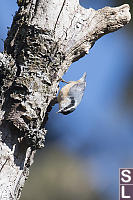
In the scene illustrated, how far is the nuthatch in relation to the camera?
3.81 ft

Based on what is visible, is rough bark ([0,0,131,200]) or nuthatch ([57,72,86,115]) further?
nuthatch ([57,72,86,115])

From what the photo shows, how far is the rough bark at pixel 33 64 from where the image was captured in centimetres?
98

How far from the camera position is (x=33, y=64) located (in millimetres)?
1066

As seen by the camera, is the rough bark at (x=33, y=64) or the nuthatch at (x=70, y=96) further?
the nuthatch at (x=70, y=96)

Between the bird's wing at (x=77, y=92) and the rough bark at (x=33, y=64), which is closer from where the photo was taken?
the rough bark at (x=33, y=64)

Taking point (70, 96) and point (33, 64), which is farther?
point (70, 96)

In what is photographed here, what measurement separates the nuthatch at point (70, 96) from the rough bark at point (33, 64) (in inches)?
2.2

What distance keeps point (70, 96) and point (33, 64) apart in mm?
223

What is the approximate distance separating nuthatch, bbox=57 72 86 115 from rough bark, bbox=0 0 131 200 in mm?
55

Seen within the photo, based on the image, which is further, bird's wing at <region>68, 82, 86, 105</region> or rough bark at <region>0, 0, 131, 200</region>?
bird's wing at <region>68, 82, 86, 105</region>

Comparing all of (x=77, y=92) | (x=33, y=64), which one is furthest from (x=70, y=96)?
(x=33, y=64)

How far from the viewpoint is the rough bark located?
975mm

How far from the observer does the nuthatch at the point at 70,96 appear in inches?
45.7

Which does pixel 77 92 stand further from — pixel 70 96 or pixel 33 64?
pixel 33 64
